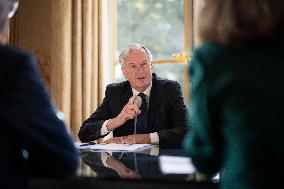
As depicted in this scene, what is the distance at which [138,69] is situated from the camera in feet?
9.99

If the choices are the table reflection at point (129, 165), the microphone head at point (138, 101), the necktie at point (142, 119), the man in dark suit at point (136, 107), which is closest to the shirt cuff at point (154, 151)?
the table reflection at point (129, 165)

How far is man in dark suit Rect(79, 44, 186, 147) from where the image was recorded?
2.82 meters

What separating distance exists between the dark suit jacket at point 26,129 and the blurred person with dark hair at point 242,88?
376 mm

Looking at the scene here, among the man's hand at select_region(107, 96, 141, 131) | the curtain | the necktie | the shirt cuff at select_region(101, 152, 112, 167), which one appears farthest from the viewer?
the curtain

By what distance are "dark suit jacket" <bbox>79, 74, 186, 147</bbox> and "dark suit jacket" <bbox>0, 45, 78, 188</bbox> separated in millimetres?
1637

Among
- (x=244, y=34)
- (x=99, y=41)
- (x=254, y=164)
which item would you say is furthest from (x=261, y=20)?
(x=99, y=41)

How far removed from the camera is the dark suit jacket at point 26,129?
1.02 meters

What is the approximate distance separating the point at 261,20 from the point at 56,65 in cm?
333

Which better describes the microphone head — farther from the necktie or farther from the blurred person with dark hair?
the blurred person with dark hair

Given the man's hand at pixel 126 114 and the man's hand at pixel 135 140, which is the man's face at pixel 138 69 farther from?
the man's hand at pixel 135 140

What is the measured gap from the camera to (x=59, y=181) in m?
1.49

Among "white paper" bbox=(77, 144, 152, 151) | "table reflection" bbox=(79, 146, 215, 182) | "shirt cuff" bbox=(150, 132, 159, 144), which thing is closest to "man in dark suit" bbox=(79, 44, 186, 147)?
"shirt cuff" bbox=(150, 132, 159, 144)

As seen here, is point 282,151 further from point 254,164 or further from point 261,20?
point 261,20

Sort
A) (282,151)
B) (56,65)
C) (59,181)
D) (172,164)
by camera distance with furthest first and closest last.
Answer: (56,65) → (172,164) → (59,181) → (282,151)
